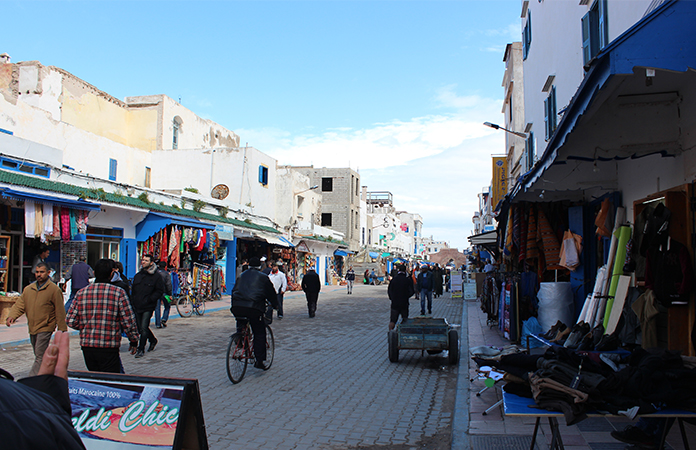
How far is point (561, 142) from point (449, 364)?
586cm

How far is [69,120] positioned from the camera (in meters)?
24.7

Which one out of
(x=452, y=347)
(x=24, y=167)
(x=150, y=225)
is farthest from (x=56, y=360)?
(x=150, y=225)

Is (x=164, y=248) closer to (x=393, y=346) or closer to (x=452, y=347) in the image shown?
(x=393, y=346)

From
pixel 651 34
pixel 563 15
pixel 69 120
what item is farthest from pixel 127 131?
pixel 651 34

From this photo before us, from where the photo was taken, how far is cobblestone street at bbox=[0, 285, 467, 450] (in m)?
5.45

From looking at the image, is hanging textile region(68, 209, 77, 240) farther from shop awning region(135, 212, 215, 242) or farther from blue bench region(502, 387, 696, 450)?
blue bench region(502, 387, 696, 450)

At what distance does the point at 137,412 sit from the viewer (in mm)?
3547

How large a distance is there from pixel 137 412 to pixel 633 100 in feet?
16.5

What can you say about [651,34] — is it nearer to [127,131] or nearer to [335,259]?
[127,131]

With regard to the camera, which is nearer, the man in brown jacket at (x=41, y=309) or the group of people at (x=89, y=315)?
the group of people at (x=89, y=315)

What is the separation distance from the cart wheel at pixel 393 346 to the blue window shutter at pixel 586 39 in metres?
6.15

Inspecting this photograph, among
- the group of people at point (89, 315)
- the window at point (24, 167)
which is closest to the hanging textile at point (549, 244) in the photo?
the group of people at point (89, 315)

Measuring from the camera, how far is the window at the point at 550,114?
504 inches

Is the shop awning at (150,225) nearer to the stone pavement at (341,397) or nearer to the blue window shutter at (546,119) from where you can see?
the stone pavement at (341,397)
